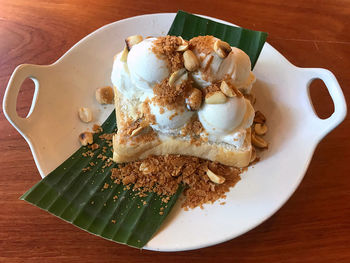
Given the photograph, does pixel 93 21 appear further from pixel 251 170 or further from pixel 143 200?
pixel 251 170

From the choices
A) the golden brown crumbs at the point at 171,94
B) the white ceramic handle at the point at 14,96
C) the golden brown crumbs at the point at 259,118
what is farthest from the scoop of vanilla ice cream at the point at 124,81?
the golden brown crumbs at the point at 259,118

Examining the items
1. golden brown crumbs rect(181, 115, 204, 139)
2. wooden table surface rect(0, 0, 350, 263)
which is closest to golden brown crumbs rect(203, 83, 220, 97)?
golden brown crumbs rect(181, 115, 204, 139)

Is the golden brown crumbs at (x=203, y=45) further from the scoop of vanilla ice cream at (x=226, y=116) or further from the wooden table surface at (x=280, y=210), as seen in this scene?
the wooden table surface at (x=280, y=210)

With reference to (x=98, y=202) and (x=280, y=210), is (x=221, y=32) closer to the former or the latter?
(x=280, y=210)

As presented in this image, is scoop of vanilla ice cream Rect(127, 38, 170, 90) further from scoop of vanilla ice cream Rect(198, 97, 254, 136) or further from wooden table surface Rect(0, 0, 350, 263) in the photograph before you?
wooden table surface Rect(0, 0, 350, 263)

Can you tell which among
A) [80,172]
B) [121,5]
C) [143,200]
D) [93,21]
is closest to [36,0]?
[93,21]

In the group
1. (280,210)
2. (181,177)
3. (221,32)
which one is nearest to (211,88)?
(181,177)
